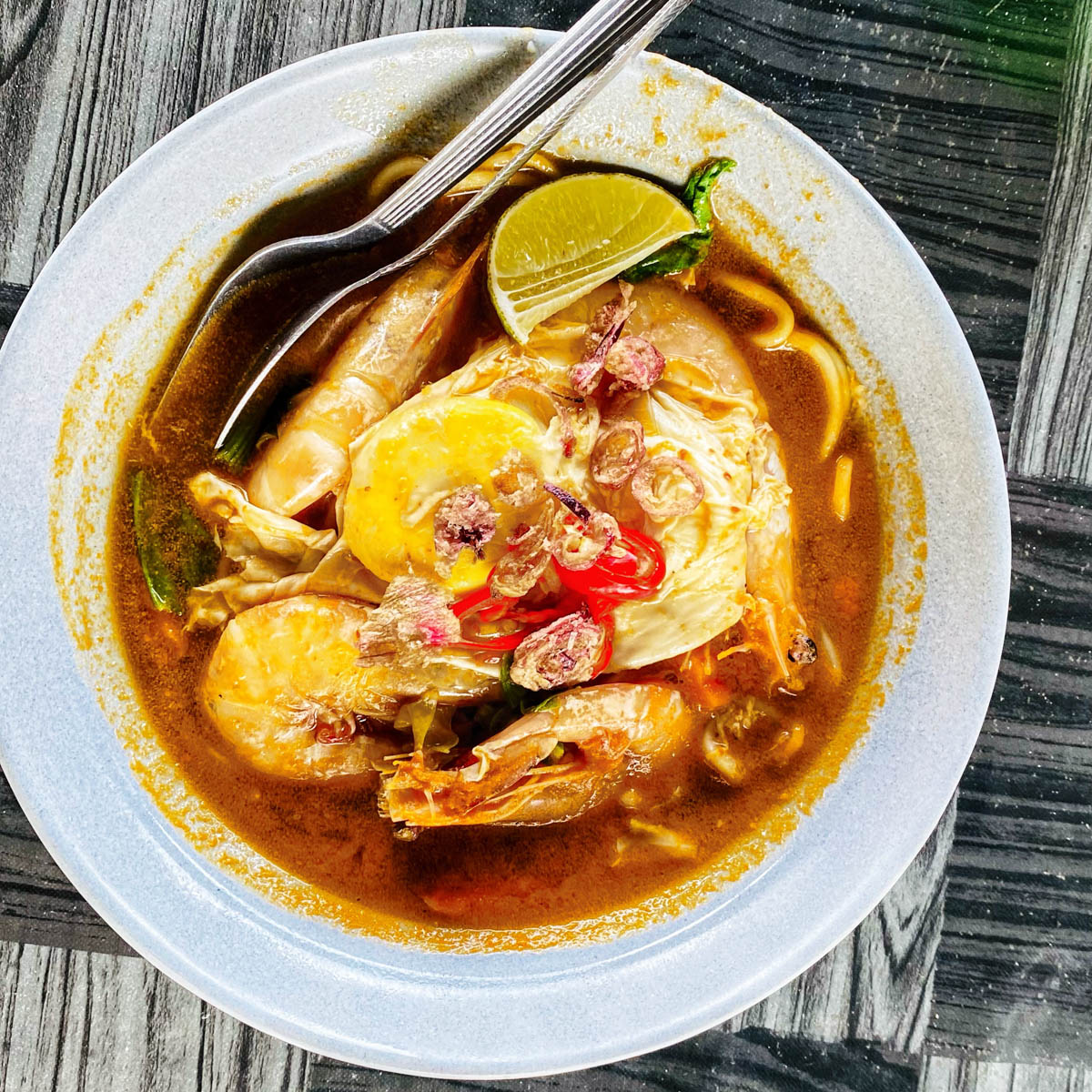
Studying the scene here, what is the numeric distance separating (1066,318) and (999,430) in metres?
0.31

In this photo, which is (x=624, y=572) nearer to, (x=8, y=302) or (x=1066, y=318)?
(x=1066, y=318)

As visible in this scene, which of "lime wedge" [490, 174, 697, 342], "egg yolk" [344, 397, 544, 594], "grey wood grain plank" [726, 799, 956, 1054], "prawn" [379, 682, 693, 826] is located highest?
"lime wedge" [490, 174, 697, 342]

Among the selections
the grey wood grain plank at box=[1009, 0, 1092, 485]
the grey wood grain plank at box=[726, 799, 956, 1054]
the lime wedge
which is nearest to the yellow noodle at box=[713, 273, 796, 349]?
the lime wedge

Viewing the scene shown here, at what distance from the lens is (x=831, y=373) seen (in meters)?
2.08

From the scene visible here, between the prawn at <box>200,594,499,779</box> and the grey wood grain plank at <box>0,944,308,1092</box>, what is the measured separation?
67 cm

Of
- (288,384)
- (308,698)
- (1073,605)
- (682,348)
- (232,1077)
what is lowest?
(232,1077)

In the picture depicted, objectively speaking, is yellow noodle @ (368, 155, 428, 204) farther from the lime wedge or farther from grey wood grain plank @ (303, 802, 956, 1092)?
grey wood grain plank @ (303, 802, 956, 1092)

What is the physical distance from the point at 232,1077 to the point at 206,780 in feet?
2.54

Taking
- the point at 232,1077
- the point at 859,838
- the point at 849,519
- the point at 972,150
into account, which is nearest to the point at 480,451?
the point at 849,519

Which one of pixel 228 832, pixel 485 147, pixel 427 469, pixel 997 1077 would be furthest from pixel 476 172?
pixel 997 1077

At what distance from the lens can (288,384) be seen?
210 centimetres

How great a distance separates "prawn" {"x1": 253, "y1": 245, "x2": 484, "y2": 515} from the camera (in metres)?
1.99

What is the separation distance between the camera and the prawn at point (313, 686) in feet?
6.25

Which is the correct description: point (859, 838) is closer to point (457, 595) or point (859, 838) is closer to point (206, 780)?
point (457, 595)
